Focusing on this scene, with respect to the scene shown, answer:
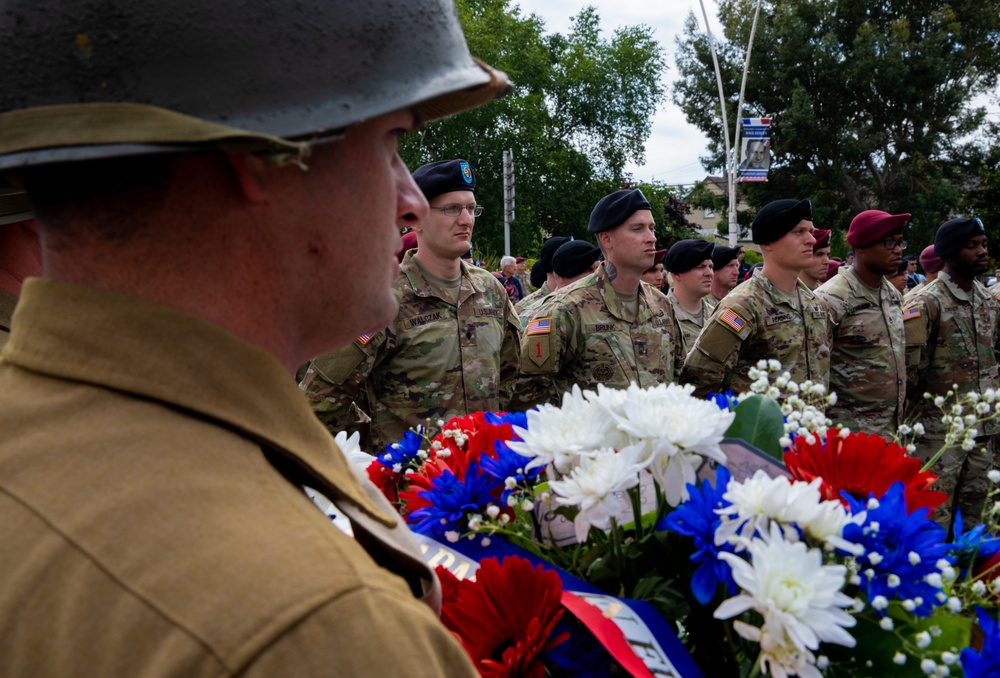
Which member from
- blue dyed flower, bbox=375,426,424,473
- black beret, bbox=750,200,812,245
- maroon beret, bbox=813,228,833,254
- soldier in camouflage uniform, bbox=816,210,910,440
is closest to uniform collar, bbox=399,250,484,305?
black beret, bbox=750,200,812,245

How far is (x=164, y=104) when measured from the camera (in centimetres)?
87

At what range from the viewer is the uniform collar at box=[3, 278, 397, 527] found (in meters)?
0.88

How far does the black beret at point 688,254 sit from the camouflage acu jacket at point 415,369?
3.88 metres

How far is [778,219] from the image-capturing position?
6410 millimetres

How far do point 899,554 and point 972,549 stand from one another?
308 mm

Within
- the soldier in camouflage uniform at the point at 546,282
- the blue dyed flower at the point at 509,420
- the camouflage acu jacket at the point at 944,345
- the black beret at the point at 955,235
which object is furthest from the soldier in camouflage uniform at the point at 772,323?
the blue dyed flower at the point at 509,420

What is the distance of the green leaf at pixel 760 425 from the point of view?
1.50 meters

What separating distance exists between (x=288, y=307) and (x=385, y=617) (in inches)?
17.0

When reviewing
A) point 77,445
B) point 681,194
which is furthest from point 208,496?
point 681,194

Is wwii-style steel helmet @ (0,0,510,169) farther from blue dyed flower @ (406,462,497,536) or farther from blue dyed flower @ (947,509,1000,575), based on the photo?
blue dyed flower @ (947,509,1000,575)

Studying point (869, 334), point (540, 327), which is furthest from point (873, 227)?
→ point (540, 327)

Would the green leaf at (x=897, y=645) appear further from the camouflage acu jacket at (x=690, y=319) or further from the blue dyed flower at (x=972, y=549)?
the camouflage acu jacket at (x=690, y=319)

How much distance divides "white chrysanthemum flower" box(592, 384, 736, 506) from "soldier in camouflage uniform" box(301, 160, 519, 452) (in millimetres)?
3120

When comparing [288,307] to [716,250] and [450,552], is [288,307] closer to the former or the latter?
[450,552]
